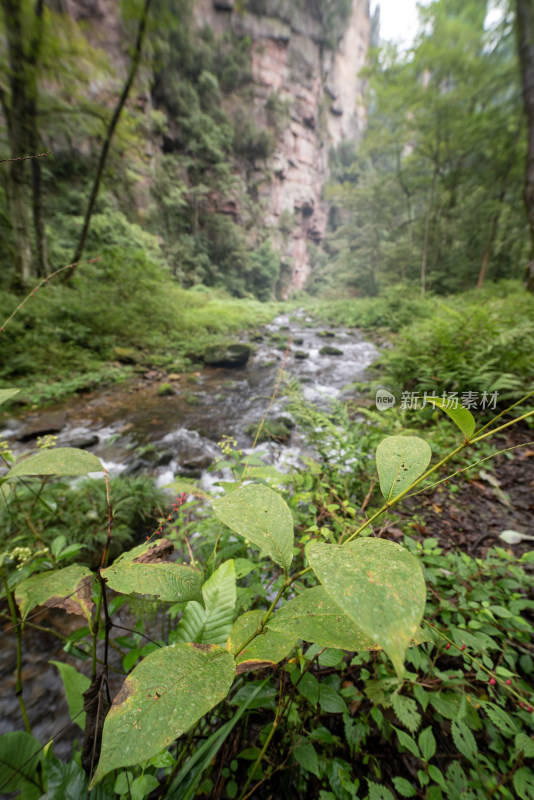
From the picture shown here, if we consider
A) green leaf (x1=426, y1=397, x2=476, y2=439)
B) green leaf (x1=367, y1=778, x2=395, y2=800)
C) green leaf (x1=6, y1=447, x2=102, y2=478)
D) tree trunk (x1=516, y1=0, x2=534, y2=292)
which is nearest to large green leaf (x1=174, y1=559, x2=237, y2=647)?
green leaf (x1=6, y1=447, x2=102, y2=478)

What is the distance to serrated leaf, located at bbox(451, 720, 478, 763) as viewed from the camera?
81cm

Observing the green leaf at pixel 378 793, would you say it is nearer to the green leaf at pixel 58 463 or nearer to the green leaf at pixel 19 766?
the green leaf at pixel 19 766

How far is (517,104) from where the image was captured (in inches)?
344

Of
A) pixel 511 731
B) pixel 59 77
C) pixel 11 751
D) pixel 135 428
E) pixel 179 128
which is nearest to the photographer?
pixel 11 751

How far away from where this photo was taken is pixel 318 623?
0.51m

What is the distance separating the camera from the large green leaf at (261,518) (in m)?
0.55

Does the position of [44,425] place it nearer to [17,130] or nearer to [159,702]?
[159,702]

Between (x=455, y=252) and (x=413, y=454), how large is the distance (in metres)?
18.0

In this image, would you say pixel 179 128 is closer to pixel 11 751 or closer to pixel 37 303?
pixel 37 303

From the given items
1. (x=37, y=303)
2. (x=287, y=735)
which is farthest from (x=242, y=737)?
(x=37, y=303)

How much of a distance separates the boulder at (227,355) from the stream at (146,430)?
235mm

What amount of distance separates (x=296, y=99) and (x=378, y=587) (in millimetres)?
47058

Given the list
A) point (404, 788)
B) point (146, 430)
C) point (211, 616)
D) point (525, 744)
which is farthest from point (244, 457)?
point (146, 430)

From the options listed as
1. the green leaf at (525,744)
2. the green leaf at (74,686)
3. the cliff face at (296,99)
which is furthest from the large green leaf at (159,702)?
the cliff face at (296,99)
